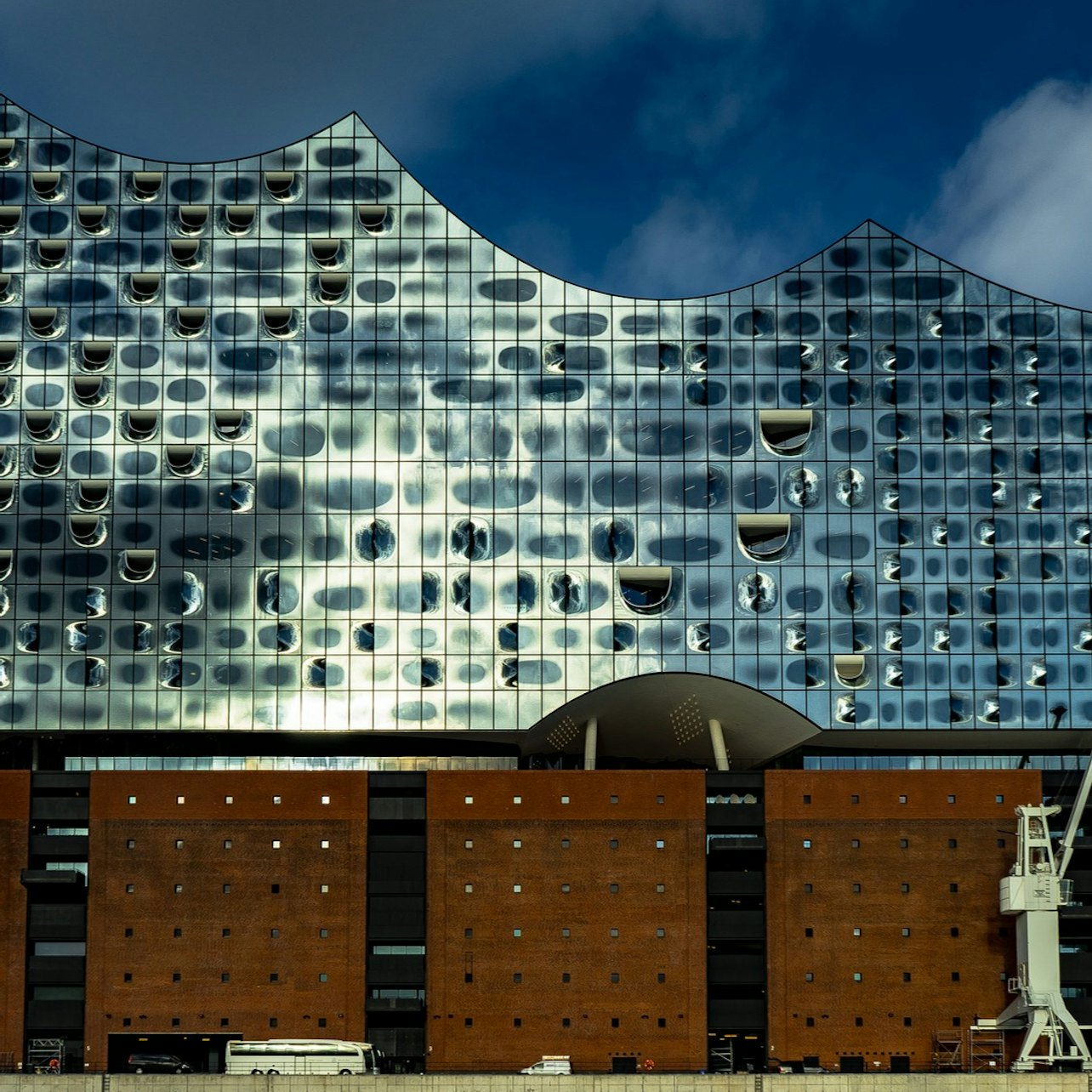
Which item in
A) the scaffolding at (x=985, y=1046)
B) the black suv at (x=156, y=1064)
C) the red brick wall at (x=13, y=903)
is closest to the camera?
the scaffolding at (x=985, y=1046)

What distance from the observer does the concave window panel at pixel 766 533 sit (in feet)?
249

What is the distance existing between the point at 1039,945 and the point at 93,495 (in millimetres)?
37735

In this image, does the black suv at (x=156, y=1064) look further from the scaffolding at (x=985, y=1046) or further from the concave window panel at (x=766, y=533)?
the concave window panel at (x=766, y=533)

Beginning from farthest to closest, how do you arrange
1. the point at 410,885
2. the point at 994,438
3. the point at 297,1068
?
the point at 994,438
the point at 410,885
the point at 297,1068

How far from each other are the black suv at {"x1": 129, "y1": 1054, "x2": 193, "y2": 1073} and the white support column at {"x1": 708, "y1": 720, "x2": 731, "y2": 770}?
21.4m

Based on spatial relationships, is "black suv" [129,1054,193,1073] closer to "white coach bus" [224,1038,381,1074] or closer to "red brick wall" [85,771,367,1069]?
"red brick wall" [85,771,367,1069]

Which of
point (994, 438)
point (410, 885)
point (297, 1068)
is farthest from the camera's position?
point (994, 438)

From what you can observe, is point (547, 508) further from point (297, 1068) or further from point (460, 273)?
point (297, 1068)

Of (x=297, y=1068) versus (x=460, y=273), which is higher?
(x=460, y=273)

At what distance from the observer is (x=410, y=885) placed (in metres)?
71.8

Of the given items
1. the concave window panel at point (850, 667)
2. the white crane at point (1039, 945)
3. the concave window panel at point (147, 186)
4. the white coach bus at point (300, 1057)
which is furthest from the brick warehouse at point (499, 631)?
the white coach bus at point (300, 1057)

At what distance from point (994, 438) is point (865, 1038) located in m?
23.0

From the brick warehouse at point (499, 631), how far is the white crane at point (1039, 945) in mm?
1204

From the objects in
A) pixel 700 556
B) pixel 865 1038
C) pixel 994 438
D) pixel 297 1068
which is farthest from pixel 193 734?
pixel 994 438
